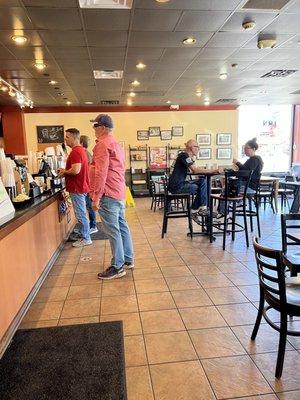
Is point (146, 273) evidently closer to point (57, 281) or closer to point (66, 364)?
point (57, 281)

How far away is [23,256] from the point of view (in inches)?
104

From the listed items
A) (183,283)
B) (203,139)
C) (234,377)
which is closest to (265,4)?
(183,283)

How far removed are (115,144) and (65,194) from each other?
6.66 feet

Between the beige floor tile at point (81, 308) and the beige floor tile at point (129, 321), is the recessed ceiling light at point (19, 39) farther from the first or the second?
the beige floor tile at point (129, 321)

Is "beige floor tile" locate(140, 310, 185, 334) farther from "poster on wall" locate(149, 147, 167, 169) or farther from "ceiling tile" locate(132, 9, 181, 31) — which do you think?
"poster on wall" locate(149, 147, 167, 169)

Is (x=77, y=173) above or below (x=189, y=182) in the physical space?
above

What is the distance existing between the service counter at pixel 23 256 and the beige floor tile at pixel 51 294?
99 mm

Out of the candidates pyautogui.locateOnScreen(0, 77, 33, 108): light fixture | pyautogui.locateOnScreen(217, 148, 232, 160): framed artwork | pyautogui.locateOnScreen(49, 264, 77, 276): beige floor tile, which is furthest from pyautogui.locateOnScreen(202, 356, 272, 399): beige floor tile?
pyautogui.locateOnScreen(217, 148, 232, 160): framed artwork

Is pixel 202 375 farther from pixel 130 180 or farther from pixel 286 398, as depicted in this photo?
pixel 130 180

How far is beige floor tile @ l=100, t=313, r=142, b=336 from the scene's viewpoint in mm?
2400

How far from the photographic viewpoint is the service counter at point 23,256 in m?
2.19

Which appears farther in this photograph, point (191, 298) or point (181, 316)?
point (191, 298)

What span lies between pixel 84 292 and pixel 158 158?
8.39 meters

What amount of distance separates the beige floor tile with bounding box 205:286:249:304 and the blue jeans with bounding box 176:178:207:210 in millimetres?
2053
